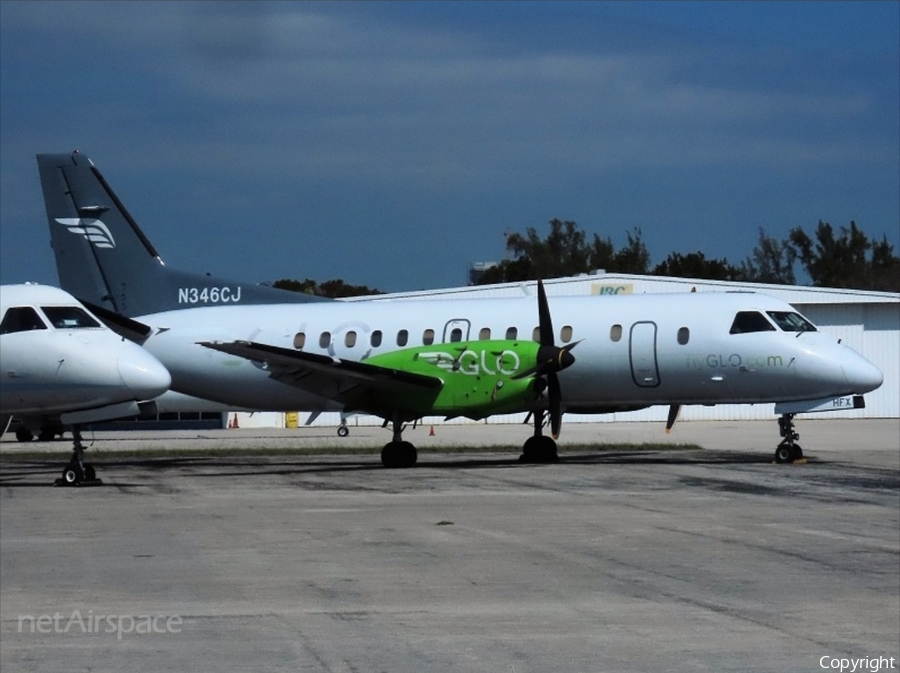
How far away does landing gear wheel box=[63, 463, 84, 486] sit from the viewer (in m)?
20.4

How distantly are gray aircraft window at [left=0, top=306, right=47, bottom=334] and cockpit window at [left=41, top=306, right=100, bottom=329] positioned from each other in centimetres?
16

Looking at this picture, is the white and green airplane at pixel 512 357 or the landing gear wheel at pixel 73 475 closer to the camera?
the landing gear wheel at pixel 73 475

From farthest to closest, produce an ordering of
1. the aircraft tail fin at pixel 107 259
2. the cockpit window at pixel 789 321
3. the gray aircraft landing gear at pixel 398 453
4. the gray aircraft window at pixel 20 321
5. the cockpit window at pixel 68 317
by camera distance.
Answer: the aircraft tail fin at pixel 107 259 < the gray aircraft landing gear at pixel 398 453 < the cockpit window at pixel 789 321 < the cockpit window at pixel 68 317 < the gray aircraft window at pixel 20 321

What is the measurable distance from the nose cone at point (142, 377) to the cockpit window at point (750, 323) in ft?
35.1

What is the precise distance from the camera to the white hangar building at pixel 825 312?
5394 centimetres

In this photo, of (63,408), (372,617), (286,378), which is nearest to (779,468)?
(286,378)

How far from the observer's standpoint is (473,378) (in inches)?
941

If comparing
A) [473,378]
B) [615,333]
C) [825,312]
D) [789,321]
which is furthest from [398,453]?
[825,312]

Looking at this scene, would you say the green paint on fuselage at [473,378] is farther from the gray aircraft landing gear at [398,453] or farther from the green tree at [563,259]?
the green tree at [563,259]

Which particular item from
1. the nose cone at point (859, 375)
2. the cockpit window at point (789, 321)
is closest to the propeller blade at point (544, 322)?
the cockpit window at point (789, 321)

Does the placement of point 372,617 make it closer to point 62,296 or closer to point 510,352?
point 62,296

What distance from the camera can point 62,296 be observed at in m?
20.0

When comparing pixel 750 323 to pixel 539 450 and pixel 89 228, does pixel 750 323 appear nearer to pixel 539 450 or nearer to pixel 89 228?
pixel 539 450

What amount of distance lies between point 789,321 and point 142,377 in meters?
12.0
